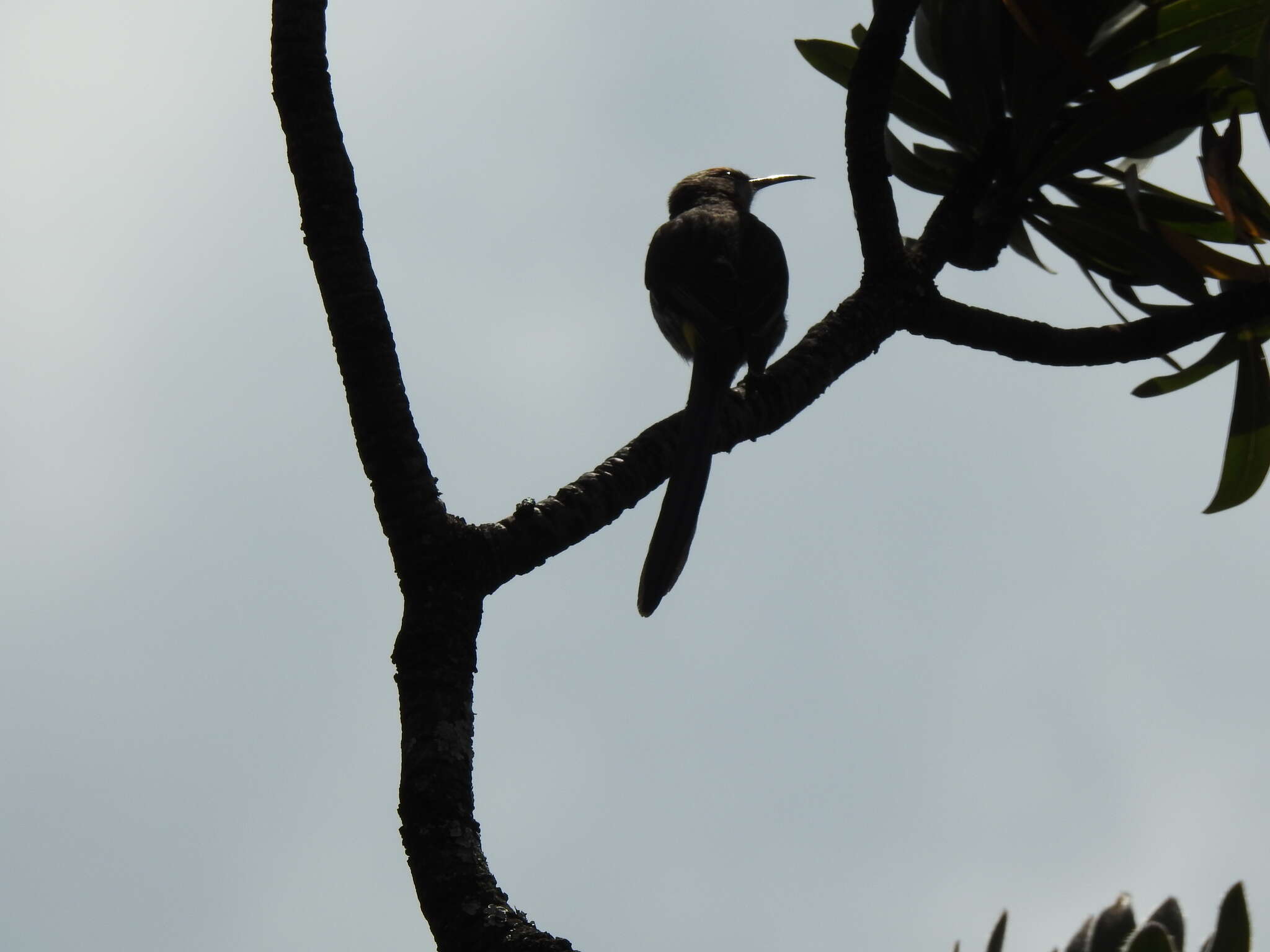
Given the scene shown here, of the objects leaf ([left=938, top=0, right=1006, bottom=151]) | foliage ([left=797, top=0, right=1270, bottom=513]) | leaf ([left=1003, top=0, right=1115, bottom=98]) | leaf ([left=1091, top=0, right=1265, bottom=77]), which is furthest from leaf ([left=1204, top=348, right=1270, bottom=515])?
leaf ([left=1003, top=0, right=1115, bottom=98])

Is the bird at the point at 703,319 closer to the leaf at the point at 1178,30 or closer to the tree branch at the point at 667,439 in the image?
the tree branch at the point at 667,439

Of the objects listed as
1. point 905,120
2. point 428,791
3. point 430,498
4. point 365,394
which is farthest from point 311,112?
point 905,120

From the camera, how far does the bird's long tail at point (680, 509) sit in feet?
8.91

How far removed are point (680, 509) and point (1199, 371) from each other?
5.02 ft

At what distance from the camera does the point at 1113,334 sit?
2.95 m

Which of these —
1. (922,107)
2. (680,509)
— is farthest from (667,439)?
(922,107)

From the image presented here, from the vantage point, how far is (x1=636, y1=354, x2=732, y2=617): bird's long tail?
2717mm

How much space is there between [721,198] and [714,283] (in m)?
1.90

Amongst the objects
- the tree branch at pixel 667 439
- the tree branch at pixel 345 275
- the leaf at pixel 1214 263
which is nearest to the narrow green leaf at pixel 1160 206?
the leaf at pixel 1214 263

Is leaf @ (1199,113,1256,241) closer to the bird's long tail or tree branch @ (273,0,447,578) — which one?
the bird's long tail

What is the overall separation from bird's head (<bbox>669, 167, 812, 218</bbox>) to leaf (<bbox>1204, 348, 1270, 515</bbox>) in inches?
130

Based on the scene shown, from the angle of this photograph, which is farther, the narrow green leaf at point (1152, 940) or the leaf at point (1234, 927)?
the leaf at point (1234, 927)

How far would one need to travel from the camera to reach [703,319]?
4.07 m

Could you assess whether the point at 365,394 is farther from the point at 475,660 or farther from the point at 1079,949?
the point at 1079,949
